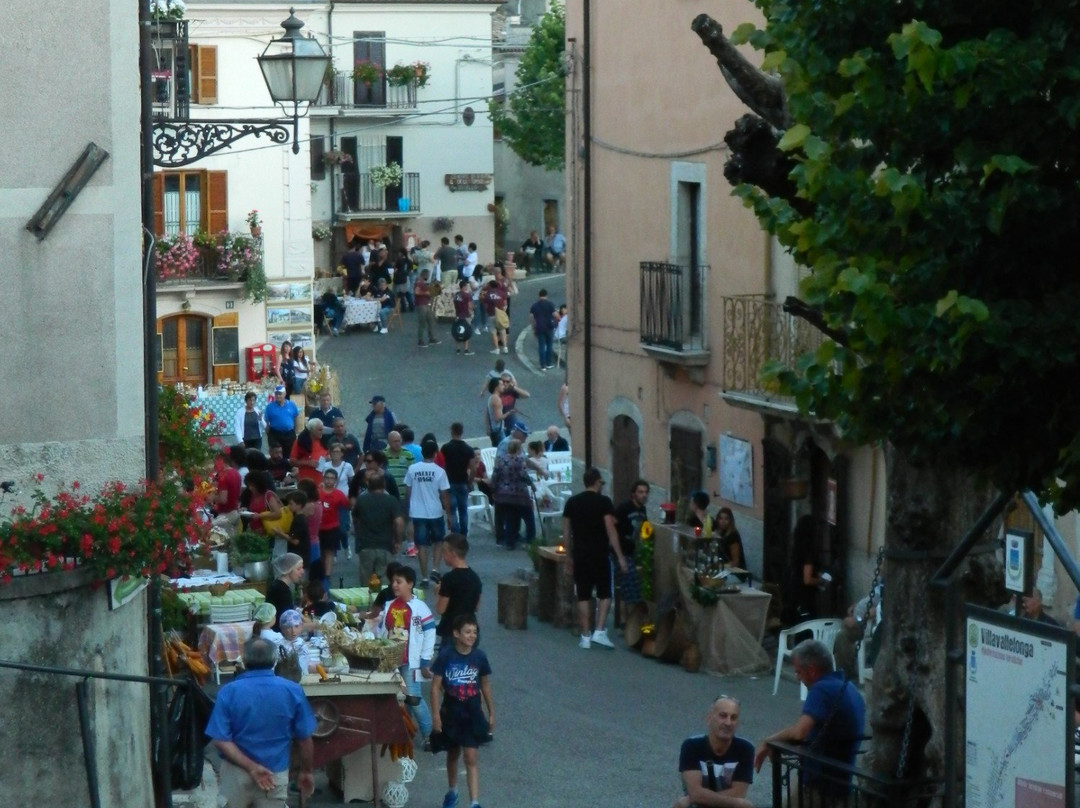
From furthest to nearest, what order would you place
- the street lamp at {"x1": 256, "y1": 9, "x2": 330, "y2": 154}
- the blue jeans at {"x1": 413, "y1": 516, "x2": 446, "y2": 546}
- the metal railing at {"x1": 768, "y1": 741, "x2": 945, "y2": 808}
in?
the blue jeans at {"x1": 413, "y1": 516, "x2": 446, "y2": 546}, the street lamp at {"x1": 256, "y1": 9, "x2": 330, "y2": 154}, the metal railing at {"x1": 768, "y1": 741, "x2": 945, "y2": 808}

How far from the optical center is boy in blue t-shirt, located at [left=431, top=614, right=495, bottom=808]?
452 inches

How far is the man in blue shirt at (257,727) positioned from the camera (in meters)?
10.1

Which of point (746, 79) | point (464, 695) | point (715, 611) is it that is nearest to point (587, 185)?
point (715, 611)

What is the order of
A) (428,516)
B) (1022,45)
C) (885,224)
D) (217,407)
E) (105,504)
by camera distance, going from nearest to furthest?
(1022,45)
(885,224)
(105,504)
(428,516)
(217,407)

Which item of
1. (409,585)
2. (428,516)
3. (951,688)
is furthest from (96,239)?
(428,516)

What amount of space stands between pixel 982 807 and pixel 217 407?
89.3ft

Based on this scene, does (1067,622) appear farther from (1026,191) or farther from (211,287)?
(211,287)

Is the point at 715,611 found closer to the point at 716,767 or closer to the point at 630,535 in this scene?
the point at 630,535

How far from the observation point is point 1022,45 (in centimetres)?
578

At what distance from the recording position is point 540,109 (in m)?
55.8

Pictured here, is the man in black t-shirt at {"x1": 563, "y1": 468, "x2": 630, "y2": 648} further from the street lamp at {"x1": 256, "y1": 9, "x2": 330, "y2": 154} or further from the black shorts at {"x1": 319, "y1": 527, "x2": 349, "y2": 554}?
Result: the street lamp at {"x1": 256, "y1": 9, "x2": 330, "y2": 154}

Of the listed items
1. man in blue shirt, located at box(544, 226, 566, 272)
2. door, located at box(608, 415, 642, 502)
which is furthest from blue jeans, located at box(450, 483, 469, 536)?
man in blue shirt, located at box(544, 226, 566, 272)

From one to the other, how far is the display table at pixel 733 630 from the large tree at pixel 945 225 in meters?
10.1

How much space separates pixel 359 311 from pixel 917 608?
35.7 meters
